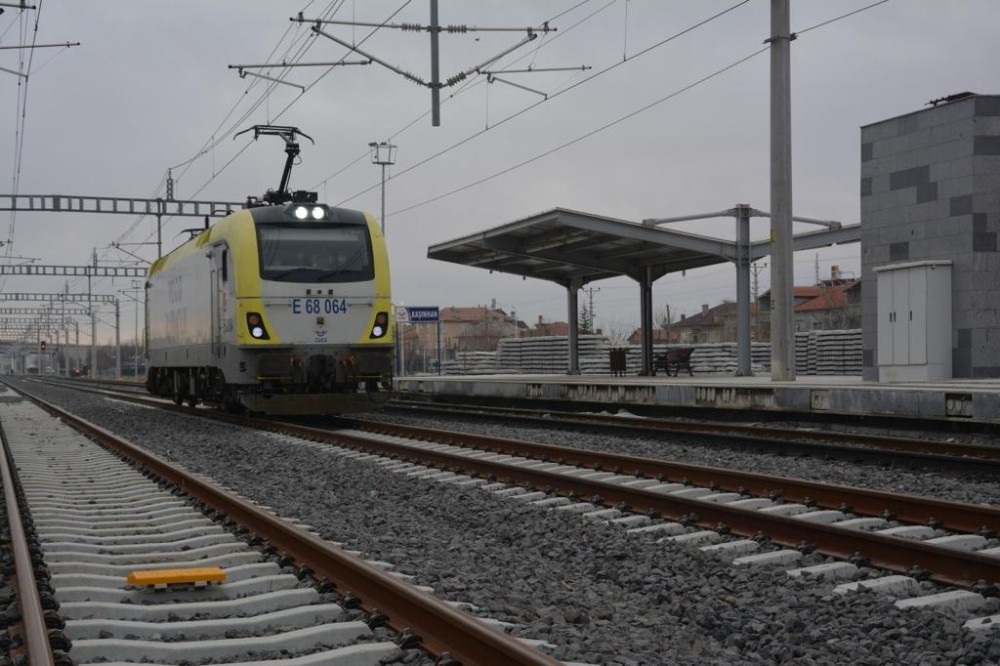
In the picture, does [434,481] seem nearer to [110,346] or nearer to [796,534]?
[796,534]

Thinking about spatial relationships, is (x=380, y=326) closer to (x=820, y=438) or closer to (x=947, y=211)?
(x=820, y=438)

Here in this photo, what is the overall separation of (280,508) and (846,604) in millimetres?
4651

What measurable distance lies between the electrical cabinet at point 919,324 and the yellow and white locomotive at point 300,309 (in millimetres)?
10530

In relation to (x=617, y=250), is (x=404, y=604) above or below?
below

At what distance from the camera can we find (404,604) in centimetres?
453

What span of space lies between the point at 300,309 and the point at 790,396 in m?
7.77

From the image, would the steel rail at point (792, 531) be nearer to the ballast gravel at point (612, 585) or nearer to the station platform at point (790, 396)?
the ballast gravel at point (612, 585)

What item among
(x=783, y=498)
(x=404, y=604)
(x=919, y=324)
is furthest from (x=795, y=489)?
(x=919, y=324)

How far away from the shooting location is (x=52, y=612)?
4637mm

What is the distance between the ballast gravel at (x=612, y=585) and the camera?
167 inches

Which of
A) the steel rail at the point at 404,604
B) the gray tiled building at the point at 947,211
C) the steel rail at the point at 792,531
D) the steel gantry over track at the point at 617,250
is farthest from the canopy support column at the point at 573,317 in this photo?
the steel rail at the point at 404,604

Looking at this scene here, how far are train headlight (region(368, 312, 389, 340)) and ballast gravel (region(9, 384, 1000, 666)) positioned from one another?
6281 mm

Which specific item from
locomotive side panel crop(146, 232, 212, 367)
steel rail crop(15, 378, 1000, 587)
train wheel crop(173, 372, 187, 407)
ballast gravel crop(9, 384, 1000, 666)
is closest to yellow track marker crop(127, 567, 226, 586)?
ballast gravel crop(9, 384, 1000, 666)

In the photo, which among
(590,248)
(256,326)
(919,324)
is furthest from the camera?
(590,248)
